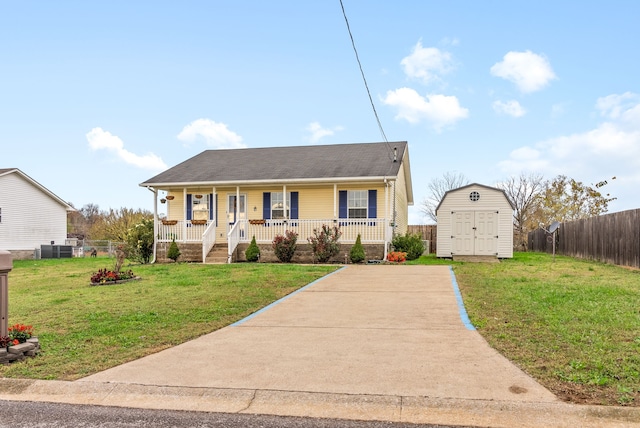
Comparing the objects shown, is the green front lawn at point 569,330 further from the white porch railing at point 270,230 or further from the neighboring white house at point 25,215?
the neighboring white house at point 25,215

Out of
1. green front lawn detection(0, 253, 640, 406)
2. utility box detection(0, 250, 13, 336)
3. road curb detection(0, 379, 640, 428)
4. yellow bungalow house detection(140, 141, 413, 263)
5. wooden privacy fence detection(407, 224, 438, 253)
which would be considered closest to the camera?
road curb detection(0, 379, 640, 428)

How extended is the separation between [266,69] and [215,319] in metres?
11.7

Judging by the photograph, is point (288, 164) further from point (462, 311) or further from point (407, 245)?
point (462, 311)

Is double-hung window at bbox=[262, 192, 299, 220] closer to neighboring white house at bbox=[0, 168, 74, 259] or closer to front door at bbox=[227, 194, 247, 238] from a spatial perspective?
front door at bbox=[227, 194, 247, 238]

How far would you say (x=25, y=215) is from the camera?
2944 centimetres

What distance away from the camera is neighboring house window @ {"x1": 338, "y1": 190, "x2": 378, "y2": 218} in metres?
19.3

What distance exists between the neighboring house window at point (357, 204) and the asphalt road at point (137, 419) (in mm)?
16052

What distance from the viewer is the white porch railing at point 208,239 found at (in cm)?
1862

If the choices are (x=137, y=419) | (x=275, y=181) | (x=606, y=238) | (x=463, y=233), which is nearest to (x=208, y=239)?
(x=275, y=181)

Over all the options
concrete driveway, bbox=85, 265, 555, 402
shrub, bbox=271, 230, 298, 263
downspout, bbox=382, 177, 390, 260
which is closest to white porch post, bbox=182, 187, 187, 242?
shrub, bbox=271, 230, 298, 263

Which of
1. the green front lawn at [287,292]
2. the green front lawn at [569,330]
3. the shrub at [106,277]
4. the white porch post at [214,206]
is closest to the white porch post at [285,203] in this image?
the white porch post at [214,206]

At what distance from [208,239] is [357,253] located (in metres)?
6.28

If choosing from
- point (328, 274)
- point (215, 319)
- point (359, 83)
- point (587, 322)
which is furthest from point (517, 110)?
point (215, 319)

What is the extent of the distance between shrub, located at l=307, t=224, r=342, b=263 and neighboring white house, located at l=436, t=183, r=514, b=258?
17.9 feet
